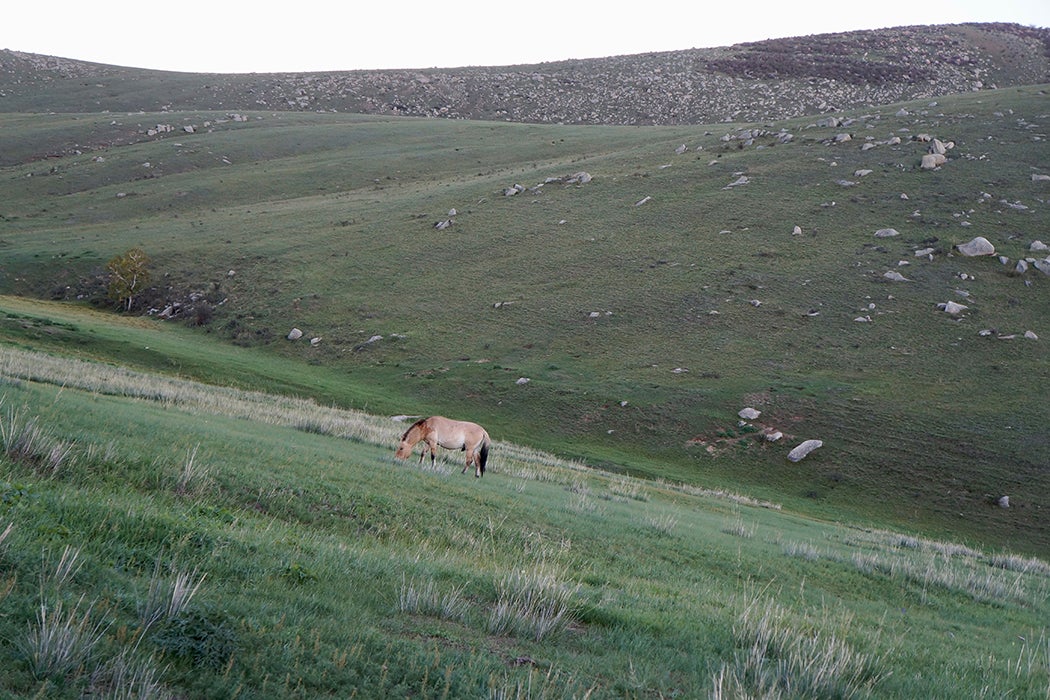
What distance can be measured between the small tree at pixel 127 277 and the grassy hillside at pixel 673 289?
4.14 feet

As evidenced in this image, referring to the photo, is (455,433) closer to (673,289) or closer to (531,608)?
(531,608)

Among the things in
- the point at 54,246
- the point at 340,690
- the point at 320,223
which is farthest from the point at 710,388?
the point at 54,246

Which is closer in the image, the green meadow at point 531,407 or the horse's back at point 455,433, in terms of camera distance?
the green meadow at point 531,407

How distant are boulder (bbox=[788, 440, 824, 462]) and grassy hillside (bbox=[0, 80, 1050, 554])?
0.37m

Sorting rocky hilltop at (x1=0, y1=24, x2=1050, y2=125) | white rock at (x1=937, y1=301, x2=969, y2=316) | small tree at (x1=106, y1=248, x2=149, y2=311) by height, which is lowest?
small tree at (x1=106, y1=248, x2=149, y2=311)

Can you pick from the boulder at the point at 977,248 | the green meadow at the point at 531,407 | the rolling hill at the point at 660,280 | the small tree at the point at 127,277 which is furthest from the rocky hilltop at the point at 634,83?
the small tree at the point at 127,277

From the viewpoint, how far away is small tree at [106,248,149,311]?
51.5 m

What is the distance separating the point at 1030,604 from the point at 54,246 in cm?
6792

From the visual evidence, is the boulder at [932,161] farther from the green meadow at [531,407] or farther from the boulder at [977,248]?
the boulder at [977,248]

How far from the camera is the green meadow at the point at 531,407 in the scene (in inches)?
229

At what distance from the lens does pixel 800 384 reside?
3612cm

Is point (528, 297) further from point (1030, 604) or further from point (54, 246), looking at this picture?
point (54, 246)

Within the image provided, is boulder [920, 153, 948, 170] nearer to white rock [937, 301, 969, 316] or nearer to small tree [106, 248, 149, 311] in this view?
white rock [937, 301, 969, 316]

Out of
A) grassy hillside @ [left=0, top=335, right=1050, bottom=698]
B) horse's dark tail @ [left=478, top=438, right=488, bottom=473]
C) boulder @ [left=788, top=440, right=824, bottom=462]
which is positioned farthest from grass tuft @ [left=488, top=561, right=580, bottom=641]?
boulder @ [left=788, top=440, right=824, bottom=462]
